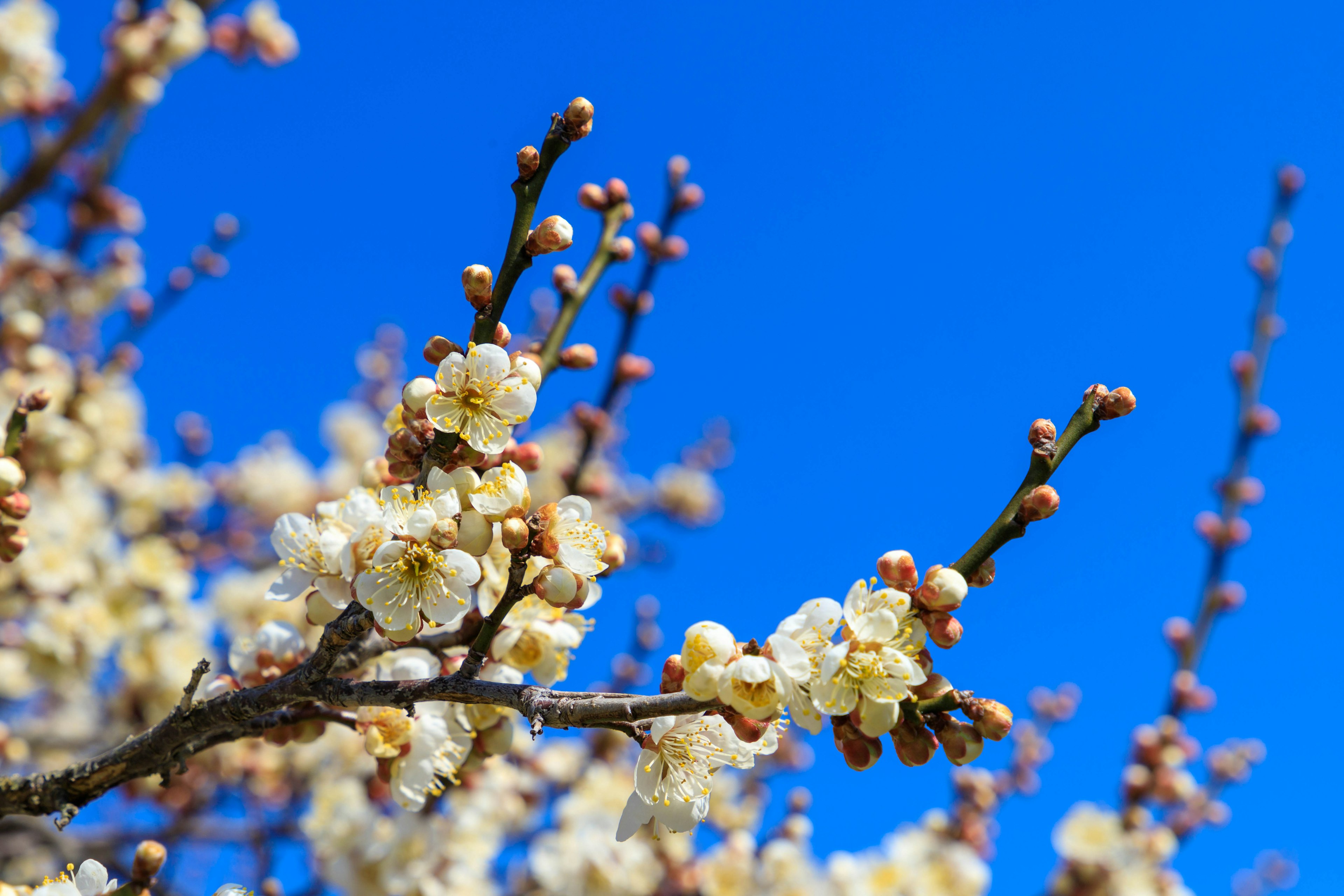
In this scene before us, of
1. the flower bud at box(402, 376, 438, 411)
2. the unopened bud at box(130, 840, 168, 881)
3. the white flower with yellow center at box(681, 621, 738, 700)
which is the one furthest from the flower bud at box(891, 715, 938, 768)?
the unopened bud at box(130, 840, 168, 881)

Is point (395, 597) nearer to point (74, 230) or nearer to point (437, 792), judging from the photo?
point (437, 792)

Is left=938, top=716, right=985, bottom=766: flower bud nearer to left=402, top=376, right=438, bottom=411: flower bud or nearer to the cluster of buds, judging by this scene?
left=402, top=376, right=438, bottom=411: flower bud

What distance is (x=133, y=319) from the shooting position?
5.30 m

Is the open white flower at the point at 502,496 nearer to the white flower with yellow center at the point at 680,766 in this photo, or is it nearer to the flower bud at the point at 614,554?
the flower bud at the point at 614,554

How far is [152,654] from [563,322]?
3854mm

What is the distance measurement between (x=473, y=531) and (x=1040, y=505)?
0.87 metres

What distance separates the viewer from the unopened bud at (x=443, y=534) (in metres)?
1.40

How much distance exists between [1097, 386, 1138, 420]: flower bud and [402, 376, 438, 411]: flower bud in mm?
1064

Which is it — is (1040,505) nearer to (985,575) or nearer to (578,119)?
(985,575)

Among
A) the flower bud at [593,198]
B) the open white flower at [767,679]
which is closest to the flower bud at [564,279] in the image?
the flower bud at [593,198]

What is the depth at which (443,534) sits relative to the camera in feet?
4.61

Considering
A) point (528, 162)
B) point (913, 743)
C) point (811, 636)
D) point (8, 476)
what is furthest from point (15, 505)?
point (913, 743)

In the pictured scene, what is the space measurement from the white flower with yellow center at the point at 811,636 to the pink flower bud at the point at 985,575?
0.21 metres

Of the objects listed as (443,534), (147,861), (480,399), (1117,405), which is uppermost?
Result: (1117,405)
